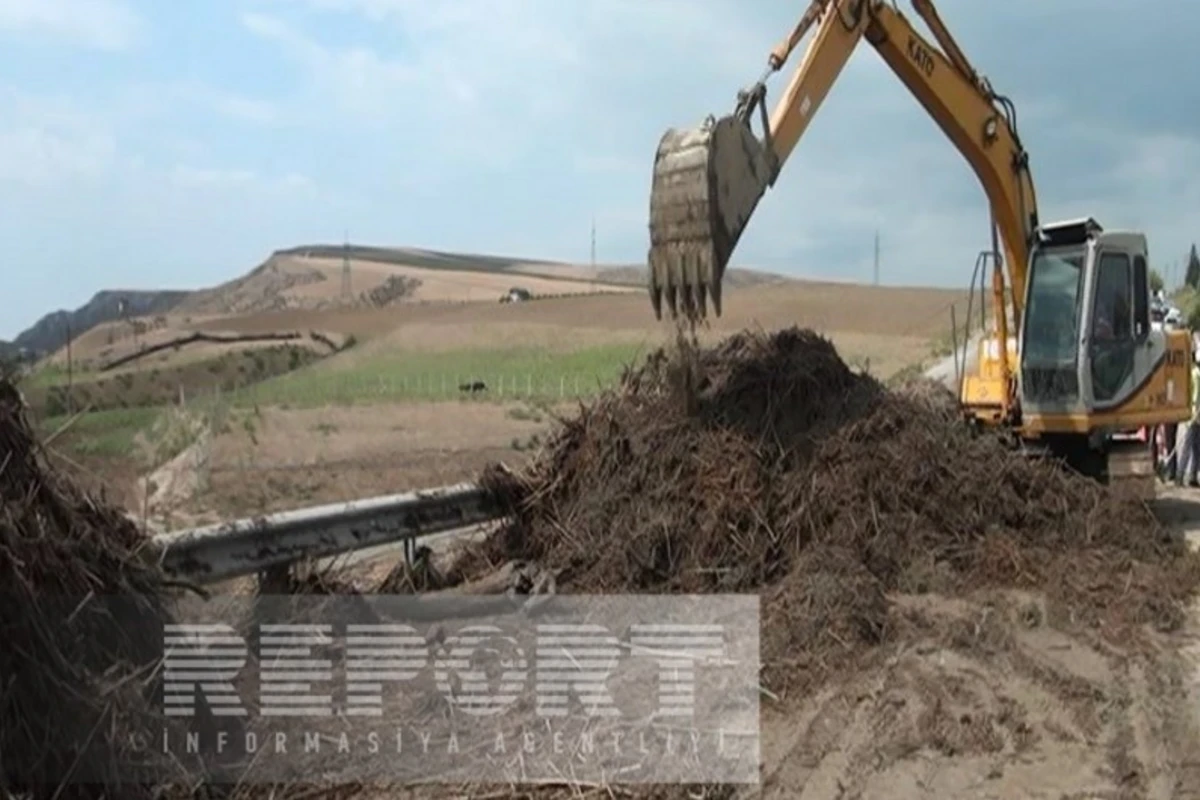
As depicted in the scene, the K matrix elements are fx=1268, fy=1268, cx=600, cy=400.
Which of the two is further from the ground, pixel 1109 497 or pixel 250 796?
pixel 1109 497

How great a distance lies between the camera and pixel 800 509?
8.33m

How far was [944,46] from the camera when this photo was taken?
40.4 ft

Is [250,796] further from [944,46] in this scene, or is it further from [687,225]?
[944,46]

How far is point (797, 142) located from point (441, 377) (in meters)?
31.6

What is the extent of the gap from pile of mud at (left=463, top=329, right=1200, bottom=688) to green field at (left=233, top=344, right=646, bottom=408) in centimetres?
1957

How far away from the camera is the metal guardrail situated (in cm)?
624

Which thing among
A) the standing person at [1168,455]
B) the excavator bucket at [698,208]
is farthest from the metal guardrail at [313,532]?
the standing person at [1168,455]

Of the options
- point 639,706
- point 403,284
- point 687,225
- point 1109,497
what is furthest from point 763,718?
point 403,284

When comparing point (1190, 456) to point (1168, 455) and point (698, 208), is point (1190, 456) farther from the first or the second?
point (698, 208)

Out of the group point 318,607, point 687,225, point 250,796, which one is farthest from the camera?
point 687,225

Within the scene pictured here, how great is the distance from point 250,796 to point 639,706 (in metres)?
1.81

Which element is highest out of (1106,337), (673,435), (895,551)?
(1106,337)

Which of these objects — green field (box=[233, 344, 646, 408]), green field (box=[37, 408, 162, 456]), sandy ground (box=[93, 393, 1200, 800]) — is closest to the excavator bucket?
sandy ground (box=[93, 393, 1200, 800])

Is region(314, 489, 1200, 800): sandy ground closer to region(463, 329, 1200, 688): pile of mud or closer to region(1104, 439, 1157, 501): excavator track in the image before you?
region(463, 329, 1200, 688): pile of mud
